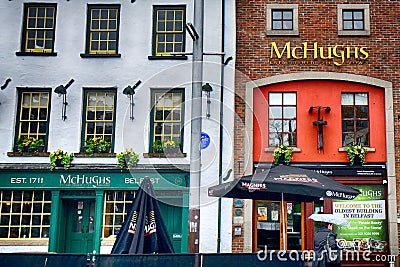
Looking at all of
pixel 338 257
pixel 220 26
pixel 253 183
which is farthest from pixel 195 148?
pixel 220 26

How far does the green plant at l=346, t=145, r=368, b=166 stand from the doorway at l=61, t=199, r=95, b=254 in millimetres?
7827

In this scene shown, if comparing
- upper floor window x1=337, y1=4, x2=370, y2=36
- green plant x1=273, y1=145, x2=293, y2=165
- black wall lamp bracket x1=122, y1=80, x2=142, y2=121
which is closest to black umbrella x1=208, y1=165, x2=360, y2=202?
green plant x1=273, y1=145, x2=293, y2=165

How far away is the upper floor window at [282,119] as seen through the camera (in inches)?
629

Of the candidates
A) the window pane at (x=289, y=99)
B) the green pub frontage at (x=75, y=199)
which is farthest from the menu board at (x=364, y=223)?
the green pub frontage at (x=75, y=199)

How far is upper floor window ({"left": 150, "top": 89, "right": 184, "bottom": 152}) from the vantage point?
16109mm

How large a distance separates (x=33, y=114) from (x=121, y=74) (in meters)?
3.01

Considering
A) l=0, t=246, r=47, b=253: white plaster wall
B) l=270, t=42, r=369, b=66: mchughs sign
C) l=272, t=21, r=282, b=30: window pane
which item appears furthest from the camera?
l=272, t=21, r=282, b=30: window pane

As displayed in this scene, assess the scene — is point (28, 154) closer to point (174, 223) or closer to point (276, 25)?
point (174, 223)

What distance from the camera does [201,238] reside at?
50.4 ft

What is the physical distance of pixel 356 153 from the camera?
15.4 meters

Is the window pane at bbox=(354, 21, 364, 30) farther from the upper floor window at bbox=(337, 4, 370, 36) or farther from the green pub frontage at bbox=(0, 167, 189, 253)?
the green pub frontage at bbox=(0, 167, 189, 253)

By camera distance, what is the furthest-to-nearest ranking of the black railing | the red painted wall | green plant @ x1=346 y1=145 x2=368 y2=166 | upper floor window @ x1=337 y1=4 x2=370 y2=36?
upper floor window @ x1=337 y1=4 x2=370 y2=36
the red painted wall
green plant @ x1=346 y1=145 x2=368 y2=166
the black railing

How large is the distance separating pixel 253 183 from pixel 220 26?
714cm

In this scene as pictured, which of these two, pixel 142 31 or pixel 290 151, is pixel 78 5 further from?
pixel 290 151
